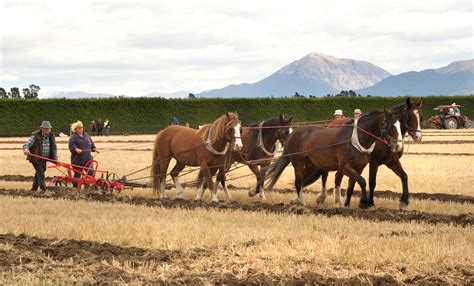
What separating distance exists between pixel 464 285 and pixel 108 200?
9341 millimetres

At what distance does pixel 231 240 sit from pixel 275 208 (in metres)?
4.04

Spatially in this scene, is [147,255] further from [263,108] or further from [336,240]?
[263,108]

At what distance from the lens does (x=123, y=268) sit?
8523mm

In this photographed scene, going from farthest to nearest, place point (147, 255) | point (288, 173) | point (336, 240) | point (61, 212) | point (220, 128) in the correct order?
1. point (288, 173)
2. point (220, 128)
3. point (61, 212)
4. point (336, 240)
5. point (147, 255)

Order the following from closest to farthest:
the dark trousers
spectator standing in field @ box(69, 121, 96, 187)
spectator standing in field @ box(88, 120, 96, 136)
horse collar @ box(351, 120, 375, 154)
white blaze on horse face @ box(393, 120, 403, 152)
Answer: white blaze on horse face @ box(393, 120, 403, 152), horse collar @ box(351, 120, 375, 154), the dark trousers, spectator standing in field @ box(69, 121, 96, 187), spectator standing in field @ box(88, 120, 96, 136)

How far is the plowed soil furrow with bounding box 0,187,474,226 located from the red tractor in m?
43.8

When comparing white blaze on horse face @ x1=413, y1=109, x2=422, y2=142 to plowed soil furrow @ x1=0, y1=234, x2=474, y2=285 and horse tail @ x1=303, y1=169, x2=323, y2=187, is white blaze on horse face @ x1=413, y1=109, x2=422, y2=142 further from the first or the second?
plowed soil furrow @ x1=0, y1=234, x2=474, y2=285

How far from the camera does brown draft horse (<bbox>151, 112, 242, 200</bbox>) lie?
15578 mm

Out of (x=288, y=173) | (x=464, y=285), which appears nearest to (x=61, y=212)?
(x=464, y=285)

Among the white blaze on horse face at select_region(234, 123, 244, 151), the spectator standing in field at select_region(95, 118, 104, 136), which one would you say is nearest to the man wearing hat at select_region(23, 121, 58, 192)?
Answer: the white blaze on horse face at select_region(234, 123, 244, 151)

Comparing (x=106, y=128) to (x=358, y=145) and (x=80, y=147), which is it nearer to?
(x=80, y=147)

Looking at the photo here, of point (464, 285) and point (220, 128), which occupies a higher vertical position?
point (220, 128)

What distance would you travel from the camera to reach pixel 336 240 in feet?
32.8

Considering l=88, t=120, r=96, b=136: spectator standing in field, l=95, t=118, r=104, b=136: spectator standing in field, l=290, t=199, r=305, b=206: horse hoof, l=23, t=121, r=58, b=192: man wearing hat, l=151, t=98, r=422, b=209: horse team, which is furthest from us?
l=95, t=118, r=104, b=136: spectator standing in field
